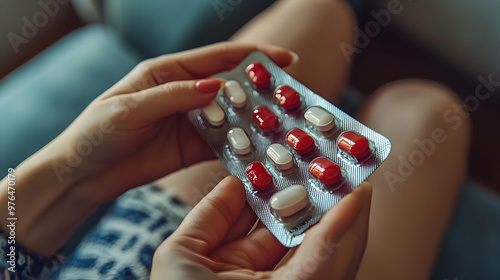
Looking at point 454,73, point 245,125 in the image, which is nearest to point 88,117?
point 245,125

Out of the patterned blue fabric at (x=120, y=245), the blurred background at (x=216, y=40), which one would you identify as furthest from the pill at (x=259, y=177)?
the blurred background at (x=216, y=40)

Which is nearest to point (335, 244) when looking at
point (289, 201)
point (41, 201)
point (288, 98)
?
point (289, 201)

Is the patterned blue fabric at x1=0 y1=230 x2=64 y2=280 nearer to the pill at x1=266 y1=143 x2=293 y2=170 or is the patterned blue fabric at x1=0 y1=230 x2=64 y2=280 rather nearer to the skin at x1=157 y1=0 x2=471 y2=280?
the skin at x1=157 y1=0 x2=471 y2=280

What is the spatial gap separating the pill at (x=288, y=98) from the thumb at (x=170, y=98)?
2.5 inches

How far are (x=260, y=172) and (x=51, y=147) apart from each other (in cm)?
22

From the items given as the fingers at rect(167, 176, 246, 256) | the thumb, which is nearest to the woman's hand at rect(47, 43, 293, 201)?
the thumb

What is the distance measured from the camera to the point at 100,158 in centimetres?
48

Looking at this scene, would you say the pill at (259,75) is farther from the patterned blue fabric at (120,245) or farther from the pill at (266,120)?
the patterned blue fabric at (120,245)

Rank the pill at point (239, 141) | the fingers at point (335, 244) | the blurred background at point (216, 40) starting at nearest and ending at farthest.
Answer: the fingers at point (335, 244)
the pill at point (239, 141)
the blurred background at point (216, 40)

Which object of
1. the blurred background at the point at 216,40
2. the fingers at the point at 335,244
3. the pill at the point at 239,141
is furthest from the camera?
the blurred background at the point at 216,40

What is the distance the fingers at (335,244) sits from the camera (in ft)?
1.15

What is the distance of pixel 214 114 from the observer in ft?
1.59

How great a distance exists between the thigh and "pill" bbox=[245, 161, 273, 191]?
120mm

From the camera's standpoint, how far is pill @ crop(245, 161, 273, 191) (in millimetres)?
431
